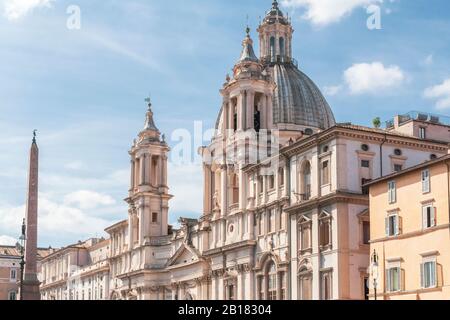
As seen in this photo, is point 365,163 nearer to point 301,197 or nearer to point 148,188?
point 301,197

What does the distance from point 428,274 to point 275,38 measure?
5812 cm

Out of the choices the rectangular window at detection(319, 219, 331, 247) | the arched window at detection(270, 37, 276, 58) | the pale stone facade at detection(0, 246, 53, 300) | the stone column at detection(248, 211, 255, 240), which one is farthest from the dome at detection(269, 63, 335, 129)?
the pale stone facade at detection(0, 246, 53, 300)

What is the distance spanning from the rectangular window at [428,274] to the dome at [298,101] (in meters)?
44.8

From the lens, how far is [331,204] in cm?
5769

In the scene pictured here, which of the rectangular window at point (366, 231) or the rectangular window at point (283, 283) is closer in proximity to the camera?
the rectangular window at point (366, 231)

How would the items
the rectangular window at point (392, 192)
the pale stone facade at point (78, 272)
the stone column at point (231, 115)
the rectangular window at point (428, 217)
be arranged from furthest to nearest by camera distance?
the pale stone facade at point (78, 272) → the stone column at point (231, 115) → the rectangular window at point (392, 192) → the rectangular window at point (428, 217)

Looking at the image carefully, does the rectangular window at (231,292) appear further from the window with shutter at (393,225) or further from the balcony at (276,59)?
the balcony at (276,59)

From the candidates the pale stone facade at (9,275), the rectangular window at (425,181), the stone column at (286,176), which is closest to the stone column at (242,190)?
the stone column at (286,176)

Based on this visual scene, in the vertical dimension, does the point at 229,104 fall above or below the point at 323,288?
above

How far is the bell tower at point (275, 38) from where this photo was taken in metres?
102
